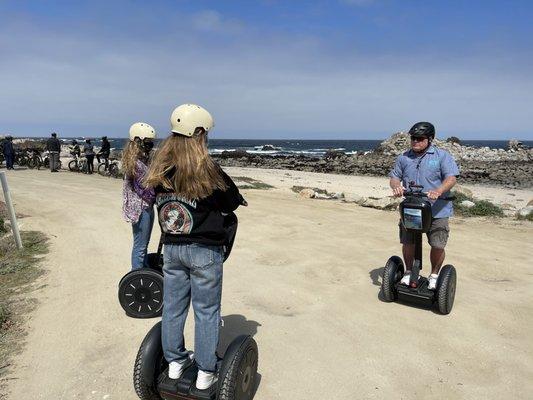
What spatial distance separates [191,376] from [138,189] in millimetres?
2529

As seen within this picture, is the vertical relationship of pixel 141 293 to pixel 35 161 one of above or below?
below

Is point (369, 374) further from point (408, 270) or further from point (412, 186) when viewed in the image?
point (412, 186)

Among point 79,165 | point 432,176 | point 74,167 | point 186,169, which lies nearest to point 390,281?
point 432,176

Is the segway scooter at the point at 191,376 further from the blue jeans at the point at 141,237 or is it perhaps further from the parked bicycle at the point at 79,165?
the parked bicycle at the point at 79,165

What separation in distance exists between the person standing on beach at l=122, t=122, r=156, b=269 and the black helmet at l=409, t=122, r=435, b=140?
306 centimetres

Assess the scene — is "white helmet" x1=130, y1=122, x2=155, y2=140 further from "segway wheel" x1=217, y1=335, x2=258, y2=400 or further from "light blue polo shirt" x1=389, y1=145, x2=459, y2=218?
"light blue polo shirt" x1=389, y1=145, x2=459, y2=218

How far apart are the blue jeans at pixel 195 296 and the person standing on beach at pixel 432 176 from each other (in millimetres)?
3028

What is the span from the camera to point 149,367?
3.25 metres

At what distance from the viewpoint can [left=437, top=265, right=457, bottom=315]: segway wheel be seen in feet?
16.8

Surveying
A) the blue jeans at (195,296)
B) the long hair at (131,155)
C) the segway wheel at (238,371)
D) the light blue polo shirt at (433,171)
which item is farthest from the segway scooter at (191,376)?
the light blue polo shirt at (433,171)

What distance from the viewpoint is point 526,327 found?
493 cm

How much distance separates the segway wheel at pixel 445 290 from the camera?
5.11m

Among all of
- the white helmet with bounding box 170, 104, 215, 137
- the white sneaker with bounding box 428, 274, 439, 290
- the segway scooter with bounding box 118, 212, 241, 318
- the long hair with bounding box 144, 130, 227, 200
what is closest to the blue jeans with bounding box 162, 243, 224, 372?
the long hair with bounding box 144, 130, 227, 200

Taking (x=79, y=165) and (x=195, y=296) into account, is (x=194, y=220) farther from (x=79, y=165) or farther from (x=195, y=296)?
(x=79, y=165)
